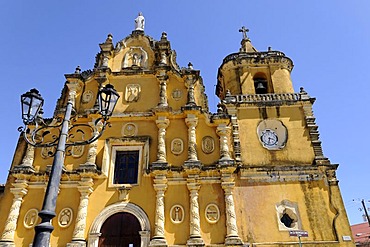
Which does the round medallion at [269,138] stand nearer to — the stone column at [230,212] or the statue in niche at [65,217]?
the stone column at [230,212]

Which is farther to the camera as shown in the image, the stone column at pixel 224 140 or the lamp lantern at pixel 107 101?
the stone column at pixel 224 140

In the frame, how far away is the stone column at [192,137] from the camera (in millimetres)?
12981

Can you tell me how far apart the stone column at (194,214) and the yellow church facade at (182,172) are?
0.04 meters

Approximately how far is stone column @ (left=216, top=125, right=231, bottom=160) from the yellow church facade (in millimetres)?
48

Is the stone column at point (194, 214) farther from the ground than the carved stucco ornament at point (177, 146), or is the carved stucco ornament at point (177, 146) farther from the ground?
the carved stucco ornament at point (177, 146)

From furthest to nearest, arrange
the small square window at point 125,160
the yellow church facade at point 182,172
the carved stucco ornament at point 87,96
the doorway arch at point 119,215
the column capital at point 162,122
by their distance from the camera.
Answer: the carved stucco ornament at point 87,96
the column capital at point 162,122
the small square window at point 125,160
the yellow church facade at point 182,172
the doorway arch at point 119,215

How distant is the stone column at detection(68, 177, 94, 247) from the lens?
448 inches

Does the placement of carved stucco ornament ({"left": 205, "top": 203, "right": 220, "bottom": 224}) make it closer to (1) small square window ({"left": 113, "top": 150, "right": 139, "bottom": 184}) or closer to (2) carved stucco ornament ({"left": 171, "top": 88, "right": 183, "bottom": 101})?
(1) small square window ({"left": 113, "top": 150, "right": 139, "bottom": 184})

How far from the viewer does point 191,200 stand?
476 inches

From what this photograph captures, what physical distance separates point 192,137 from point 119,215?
14.0ft

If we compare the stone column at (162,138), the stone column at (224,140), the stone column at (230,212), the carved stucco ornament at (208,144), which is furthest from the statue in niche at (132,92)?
the stone column at (230,212)

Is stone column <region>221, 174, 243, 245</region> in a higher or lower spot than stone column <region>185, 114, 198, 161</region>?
lower

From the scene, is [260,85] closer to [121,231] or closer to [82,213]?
[121,231]

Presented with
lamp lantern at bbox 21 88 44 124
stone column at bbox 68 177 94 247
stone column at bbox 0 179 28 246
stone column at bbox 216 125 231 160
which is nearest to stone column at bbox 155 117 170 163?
stone column at bbox 216 125 231 160
